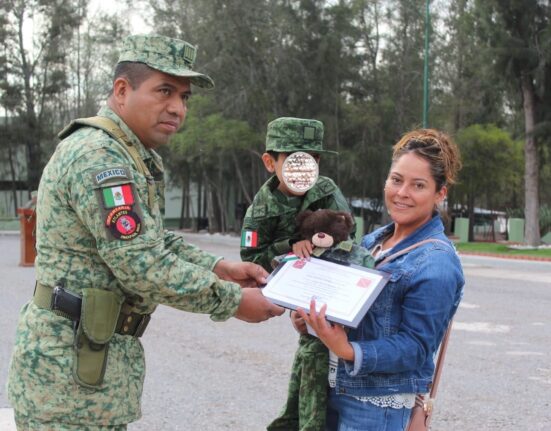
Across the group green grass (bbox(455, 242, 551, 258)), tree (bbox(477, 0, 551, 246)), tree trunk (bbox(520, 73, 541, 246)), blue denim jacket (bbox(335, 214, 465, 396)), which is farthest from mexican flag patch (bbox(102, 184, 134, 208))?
tree trunk (bbox(520, 73, 541, 246))

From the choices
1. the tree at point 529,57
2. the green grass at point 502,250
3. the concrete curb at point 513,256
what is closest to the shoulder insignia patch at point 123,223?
the concrete curb at point 513,256

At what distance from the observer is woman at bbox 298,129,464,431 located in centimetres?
237

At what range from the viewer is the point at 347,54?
2603 centimetres

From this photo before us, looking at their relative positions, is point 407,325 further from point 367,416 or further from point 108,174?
point 108,174

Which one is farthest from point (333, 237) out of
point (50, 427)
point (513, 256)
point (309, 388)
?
point (513, 256)

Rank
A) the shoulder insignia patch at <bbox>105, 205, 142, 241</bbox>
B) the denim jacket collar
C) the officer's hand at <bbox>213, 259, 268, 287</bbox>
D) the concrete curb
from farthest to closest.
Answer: the concrete curb
the officer's hand at <bbox>213, 259, 268, 287</bbox>
the denim jacket collar
the shoulder insignia patch at <bbox>105, 205, 142, 241</bbox>

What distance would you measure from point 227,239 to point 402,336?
25.2 m

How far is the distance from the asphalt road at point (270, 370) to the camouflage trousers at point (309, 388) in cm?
196

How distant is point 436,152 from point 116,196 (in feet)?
3.54

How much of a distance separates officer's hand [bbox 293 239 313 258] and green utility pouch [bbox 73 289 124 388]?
0.67m

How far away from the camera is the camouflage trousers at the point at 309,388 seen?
273cm

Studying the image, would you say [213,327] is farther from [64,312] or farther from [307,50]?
[307,50]

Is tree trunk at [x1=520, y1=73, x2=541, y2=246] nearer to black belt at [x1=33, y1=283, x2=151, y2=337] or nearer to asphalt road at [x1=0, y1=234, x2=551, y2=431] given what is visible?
asphalt road at [x1=0, y1=234, x2=551, y2=431]

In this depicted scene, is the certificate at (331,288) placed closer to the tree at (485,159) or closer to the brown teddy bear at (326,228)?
the brown teddy bear at (326,228)
